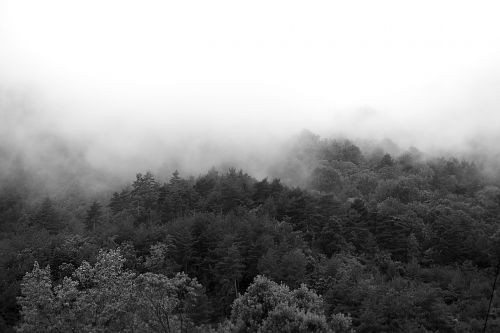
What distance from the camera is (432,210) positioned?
77.0 meters

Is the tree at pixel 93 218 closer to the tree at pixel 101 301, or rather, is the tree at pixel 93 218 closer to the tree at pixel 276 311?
the tree at pixel 276 311

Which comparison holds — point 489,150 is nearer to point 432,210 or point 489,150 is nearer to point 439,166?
point 439,166

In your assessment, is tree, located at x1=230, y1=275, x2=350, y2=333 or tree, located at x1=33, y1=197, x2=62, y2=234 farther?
tree, located at x1=33, y1=197, x2=62, y2=234

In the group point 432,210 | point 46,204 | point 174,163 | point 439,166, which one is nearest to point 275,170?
point 174,163

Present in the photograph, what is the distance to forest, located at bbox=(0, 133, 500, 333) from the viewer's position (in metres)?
22.8

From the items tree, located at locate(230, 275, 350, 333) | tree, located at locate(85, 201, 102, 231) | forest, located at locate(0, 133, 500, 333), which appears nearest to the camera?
forest, located at locate(0, 133, 500, 333)

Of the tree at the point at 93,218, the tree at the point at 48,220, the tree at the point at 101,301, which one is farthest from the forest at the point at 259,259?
the tree at the point at 93,218

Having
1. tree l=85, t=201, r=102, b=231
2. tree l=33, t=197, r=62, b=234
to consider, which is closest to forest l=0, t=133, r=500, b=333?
tree l=33, t=197, r=62, b=234

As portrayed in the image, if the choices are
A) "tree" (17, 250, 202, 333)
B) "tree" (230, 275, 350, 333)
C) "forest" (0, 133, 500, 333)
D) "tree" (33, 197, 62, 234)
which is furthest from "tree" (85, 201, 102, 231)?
"tree" (17, 250, 202, 333)

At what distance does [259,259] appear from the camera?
166 ft

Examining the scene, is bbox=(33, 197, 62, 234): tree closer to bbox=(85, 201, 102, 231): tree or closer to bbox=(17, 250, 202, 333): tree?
bbox=(85, 201, 102, 231): tree

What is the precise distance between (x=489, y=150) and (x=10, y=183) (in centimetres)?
12317

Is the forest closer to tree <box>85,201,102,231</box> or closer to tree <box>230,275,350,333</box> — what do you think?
tree <box>230,275,350,333</box>

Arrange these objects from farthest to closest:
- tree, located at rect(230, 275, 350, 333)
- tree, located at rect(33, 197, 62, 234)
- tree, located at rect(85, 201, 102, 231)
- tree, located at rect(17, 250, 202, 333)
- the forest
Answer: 1. tree, located at rect(85, 201, 102, 231)
2. tree, located at rect(33, 197, 62, 234)
3. tree, located at rect(230, 275, 350, 333)
4. the forest
5. tree, located at rect(17, 250, 202, 333)
